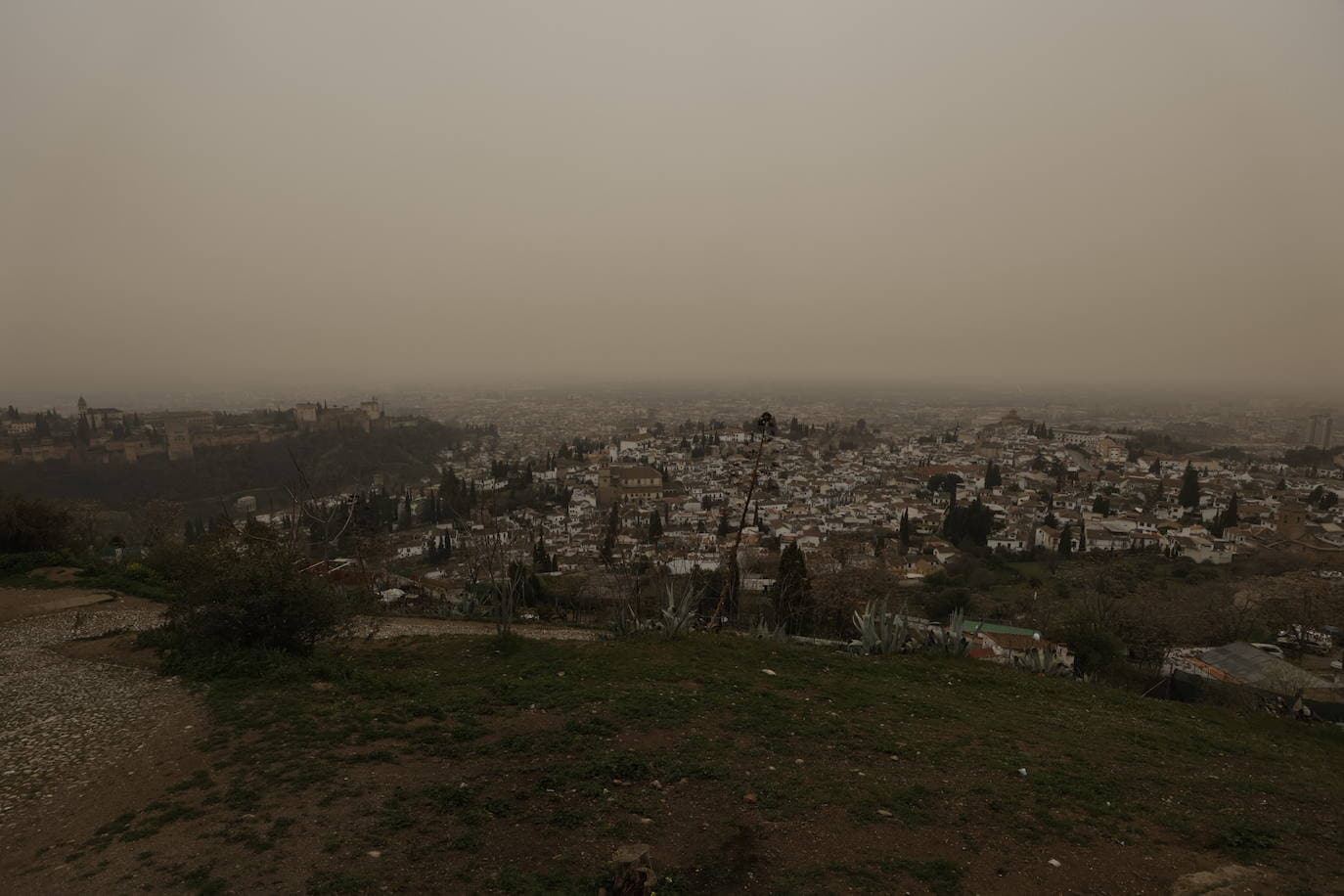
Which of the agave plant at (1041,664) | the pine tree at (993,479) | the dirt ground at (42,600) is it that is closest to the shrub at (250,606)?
the dirt ground at (42,600)

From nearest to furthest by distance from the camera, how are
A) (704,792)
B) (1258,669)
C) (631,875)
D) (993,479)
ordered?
1. (631,875)
2. (704,792)
3. (1258,669)
4. (993,479)

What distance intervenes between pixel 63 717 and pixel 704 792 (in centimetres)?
678

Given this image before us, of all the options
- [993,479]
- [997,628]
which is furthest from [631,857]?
[993,479]

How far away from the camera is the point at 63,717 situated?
Answer: 6.52 m

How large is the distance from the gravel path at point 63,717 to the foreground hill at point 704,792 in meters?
0.62

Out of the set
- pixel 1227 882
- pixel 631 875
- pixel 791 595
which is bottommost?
pixel 791 595

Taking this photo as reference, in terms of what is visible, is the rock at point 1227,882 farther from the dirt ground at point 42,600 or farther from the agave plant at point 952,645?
the dirt ground at point 42,600

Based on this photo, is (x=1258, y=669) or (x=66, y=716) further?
(x=1258, y=669)

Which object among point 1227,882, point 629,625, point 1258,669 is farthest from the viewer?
point 1258,669

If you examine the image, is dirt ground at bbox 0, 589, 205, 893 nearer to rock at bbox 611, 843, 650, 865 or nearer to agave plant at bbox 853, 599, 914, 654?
rock at bbox 611, 843, 650, 865

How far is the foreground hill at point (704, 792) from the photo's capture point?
3980 millimetres

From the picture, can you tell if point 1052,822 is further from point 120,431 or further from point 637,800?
point 120,431

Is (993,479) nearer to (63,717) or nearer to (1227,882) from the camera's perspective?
(1227,882)

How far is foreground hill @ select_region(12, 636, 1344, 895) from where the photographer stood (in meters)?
3.98
